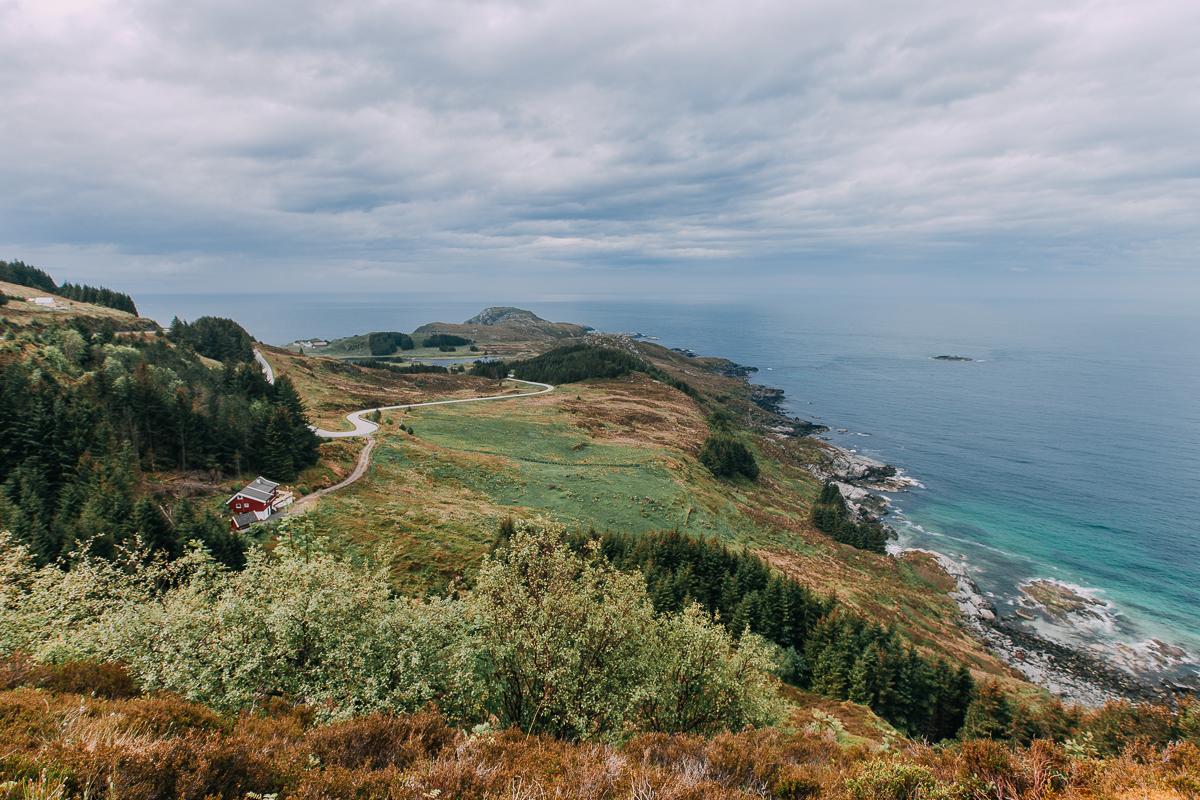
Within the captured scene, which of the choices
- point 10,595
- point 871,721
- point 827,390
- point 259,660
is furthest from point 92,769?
point 827,390

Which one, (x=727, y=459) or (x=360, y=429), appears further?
(x=727, y=459)

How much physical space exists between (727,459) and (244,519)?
257 feet

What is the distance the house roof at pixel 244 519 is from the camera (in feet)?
159

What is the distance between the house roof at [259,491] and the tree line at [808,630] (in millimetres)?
25553

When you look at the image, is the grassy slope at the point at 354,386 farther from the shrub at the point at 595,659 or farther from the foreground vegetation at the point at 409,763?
the foreground vegetation at the point at 409,763

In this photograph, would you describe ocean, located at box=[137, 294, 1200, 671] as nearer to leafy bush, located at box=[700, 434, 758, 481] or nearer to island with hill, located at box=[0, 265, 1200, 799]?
island with hill, located at box=[0, 265, 1200, 799]

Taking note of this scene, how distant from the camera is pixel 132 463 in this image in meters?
51.9

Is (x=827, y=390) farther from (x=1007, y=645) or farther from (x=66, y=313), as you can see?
(x=66, y=313)

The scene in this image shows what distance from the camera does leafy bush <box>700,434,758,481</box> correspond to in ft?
315

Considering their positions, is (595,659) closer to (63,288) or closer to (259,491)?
(259,491)

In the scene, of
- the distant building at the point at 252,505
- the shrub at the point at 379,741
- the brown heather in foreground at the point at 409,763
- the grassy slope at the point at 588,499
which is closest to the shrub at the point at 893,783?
the brown heather in foreground at the point at 409,763

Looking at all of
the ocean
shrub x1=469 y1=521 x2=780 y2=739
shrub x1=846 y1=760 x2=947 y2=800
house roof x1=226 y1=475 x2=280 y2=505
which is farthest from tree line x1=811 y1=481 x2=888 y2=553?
house roof x1=226 y1=475 x2=280 y2=505

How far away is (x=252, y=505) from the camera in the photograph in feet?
163

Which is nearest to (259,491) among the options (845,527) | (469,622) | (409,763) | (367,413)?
(469,622)
